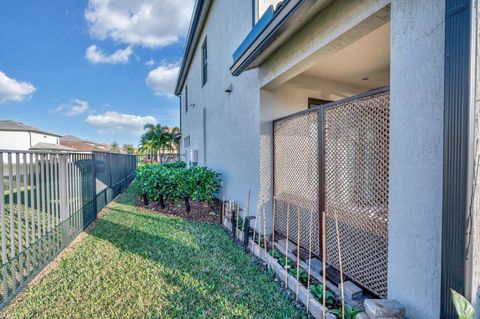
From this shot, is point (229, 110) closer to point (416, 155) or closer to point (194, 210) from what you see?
point (194, 210)

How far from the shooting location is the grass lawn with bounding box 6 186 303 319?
2391 millimetres

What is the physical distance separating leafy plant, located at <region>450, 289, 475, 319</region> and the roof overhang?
8.99 ft

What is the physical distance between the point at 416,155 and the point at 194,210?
5.66 metres

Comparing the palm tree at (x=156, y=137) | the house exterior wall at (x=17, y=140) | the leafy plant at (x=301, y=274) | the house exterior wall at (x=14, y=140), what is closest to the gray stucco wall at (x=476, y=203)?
the leafy plant at (x=301, y=274)

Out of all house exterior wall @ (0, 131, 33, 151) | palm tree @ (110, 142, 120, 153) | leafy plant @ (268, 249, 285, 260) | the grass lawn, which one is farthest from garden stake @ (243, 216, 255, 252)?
palm tree @ (110, 142, 120, 153)

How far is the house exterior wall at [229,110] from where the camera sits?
15.8ft

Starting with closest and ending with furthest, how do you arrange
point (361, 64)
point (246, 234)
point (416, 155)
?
1. point (416, 155)
2. point (361, 64)
3. point (246, 234)

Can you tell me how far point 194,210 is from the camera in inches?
258

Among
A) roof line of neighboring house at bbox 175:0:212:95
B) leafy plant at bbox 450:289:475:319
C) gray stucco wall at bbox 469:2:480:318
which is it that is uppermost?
roof line of neighboring house at bbox 175:0:212:95

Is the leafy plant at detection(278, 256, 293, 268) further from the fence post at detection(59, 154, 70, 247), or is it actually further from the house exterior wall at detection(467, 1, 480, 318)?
Answer: the fence post at detection(59, 154, 70, 247)

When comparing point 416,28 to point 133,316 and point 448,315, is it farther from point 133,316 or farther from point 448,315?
point 133,316

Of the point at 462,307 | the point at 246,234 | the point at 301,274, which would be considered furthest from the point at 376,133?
the point at 246,234

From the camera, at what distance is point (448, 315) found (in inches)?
59.9

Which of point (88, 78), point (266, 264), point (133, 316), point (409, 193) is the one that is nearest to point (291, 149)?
point (266, 264)
